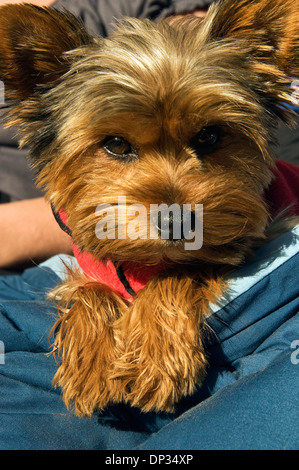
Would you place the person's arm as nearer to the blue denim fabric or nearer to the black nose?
the blue denim fabric

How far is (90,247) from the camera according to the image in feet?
5.52

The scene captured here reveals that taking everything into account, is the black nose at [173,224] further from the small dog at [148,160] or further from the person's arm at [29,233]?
the person's arm at [29,233]

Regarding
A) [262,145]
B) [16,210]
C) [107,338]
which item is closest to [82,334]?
[107,338]

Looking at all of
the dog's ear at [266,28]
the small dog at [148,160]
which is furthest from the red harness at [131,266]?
the dog's ear at [266,28]

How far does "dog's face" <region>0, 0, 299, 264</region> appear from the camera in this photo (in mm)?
1536

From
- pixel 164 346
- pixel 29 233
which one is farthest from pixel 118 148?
pixel 29 233

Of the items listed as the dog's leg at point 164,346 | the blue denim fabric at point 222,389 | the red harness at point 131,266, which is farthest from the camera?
the red harness at point 131,266

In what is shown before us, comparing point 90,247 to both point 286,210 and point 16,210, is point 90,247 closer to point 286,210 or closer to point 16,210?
point 286,210

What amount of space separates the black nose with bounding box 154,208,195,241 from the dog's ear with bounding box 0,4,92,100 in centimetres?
70

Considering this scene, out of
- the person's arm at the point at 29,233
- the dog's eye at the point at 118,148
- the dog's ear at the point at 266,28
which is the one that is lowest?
the person's arm at the point at 29,233

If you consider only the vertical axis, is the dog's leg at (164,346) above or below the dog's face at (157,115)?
below

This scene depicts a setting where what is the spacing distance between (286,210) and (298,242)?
274 millimetres

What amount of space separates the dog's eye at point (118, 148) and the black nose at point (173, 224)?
289 mm

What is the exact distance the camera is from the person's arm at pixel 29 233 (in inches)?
108
